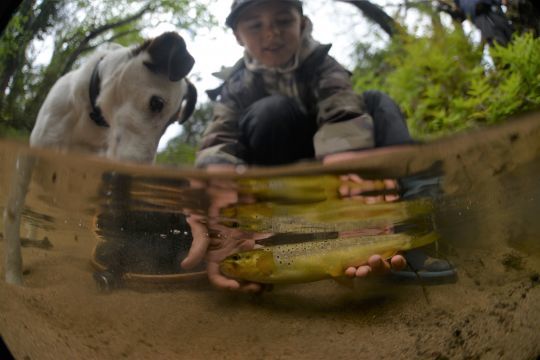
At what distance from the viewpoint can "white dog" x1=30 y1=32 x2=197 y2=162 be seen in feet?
1.23

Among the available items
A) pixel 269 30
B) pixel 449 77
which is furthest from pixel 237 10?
pixel 449 77

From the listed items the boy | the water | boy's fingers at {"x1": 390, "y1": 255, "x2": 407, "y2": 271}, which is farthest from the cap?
boy's fingers at {"x1": 390, "y1": 255, "x2": 407, "y2": 271}

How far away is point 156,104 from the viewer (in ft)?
1.29

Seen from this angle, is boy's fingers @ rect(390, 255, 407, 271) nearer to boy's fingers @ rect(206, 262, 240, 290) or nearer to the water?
the water

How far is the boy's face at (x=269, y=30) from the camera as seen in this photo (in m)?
0.38

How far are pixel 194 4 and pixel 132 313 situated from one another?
0.81ft

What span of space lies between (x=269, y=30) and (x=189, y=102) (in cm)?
8

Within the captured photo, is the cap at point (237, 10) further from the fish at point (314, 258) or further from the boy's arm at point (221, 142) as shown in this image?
the fish at point (314, 258)

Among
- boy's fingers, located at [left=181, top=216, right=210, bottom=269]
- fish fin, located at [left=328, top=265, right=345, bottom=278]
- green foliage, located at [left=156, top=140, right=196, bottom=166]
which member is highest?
green foliage, located at [left=156, top=140, right=196, bottom=166]

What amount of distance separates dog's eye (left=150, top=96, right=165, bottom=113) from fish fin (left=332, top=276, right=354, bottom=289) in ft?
0.62

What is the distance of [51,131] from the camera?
0.38 metres

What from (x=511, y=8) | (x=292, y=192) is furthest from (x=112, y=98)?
(x=511, y=8)

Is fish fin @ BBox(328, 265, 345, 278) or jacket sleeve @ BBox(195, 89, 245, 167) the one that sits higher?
jacket sleeve @ BBox(195, 89, 245, 167)

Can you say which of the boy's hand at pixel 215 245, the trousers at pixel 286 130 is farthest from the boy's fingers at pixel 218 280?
the trousers at pixel 286 130
